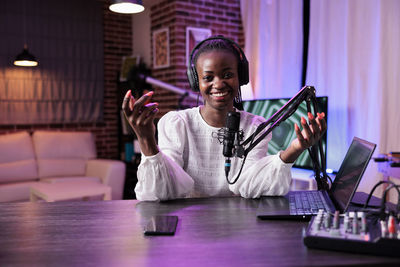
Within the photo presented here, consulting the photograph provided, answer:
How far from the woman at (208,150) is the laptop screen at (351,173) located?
139 millimetres

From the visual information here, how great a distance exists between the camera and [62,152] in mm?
4625

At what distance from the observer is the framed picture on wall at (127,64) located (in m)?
5.08

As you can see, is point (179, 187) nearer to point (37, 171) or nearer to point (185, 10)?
point (185, 10)

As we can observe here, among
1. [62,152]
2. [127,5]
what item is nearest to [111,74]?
[62,152]

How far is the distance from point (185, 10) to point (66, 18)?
5.32ft

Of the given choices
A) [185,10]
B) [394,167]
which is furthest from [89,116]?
[394,167]

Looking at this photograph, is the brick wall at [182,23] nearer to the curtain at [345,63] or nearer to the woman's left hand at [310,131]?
the curtain at [345,63]

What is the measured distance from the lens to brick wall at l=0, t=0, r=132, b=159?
5.25 m

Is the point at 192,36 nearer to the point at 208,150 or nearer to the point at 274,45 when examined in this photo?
the point at 274,45

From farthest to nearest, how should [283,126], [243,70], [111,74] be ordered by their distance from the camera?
[111,74] < [283,126] < [243,70]

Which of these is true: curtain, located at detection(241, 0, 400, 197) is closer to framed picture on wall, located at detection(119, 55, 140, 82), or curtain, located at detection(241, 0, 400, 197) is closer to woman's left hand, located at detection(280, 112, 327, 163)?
framed picture on wall, located at detection(119, 55, 140, 82)

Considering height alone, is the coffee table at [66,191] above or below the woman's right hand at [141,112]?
below

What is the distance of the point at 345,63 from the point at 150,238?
2.71 metres

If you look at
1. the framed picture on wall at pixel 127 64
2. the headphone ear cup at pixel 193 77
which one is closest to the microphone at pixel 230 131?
the headphone ear cup at pixel 193 77
